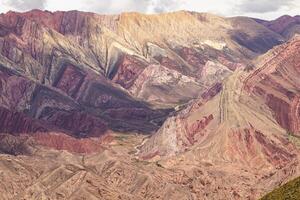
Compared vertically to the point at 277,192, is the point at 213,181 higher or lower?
lower

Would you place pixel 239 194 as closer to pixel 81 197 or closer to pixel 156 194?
pixel 156 194

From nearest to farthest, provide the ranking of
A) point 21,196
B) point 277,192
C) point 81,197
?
point 277,192
point 81,197
point 21,196

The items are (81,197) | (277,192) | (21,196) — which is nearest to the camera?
(277,192)

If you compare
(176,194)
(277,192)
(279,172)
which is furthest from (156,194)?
(277,192)

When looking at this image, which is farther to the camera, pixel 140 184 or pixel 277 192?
pixel 140 184

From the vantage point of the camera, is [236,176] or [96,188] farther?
[236,176]

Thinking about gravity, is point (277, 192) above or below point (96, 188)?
above

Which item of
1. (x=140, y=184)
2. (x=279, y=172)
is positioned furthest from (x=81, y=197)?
(x=279, y=172)

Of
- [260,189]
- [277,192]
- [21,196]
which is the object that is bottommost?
[21,196]

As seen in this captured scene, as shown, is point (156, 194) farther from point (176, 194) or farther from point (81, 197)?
point (81, 197)
